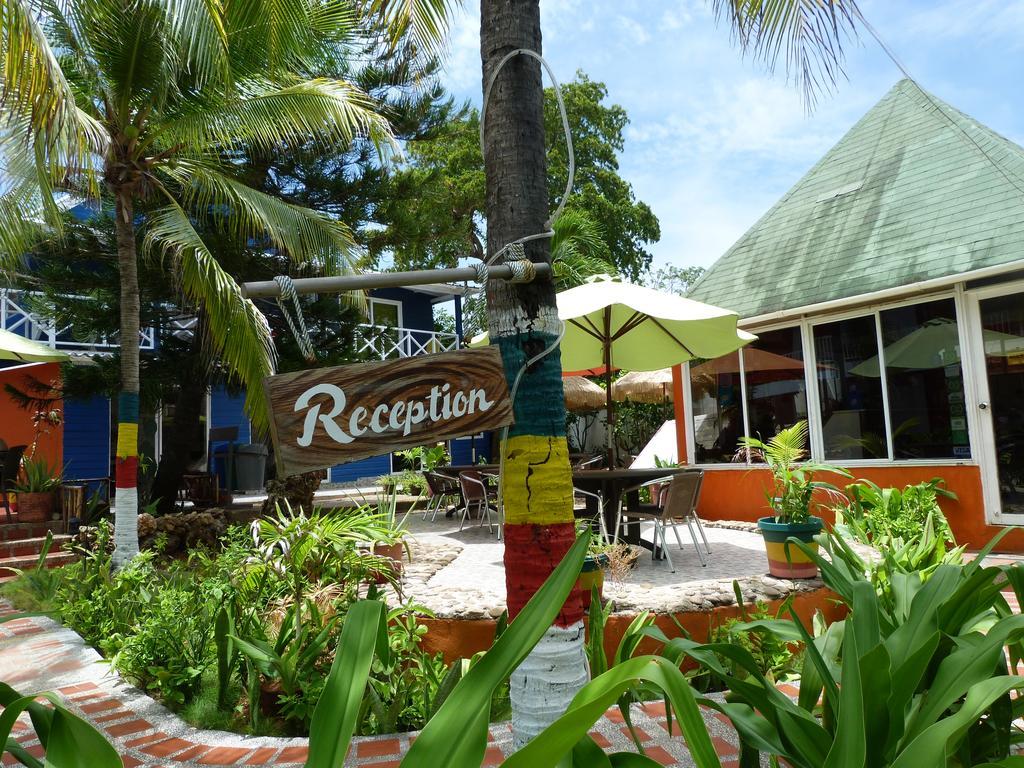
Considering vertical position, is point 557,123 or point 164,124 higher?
point 557,123

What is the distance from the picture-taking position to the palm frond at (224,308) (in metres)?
6.88

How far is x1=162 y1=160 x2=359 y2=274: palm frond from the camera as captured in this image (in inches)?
298

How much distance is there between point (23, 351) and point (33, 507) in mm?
1898

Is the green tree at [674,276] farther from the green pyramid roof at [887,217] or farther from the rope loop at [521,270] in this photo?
the rope loop at [521,270]

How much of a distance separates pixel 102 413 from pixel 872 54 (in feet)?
43.0

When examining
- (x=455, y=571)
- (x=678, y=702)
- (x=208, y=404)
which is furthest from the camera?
(x=208, y=404)

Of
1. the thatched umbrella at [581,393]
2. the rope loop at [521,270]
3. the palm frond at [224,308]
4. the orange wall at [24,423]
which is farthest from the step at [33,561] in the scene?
the thatched umbrella at [581,393]

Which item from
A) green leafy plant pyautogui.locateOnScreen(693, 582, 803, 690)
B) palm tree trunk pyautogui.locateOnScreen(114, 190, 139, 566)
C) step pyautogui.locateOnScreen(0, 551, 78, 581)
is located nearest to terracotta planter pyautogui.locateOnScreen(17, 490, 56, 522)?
step pyautogui.locateOnScreen(0, 551, 78, 581)

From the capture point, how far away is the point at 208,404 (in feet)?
46.5

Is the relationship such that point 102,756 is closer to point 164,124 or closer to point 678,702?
point 678,702

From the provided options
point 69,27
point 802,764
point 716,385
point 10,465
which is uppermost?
point 69,27

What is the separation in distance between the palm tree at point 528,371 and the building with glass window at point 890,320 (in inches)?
254

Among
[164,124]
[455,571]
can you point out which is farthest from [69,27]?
[455,571]

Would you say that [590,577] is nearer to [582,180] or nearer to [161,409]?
[161,409]
